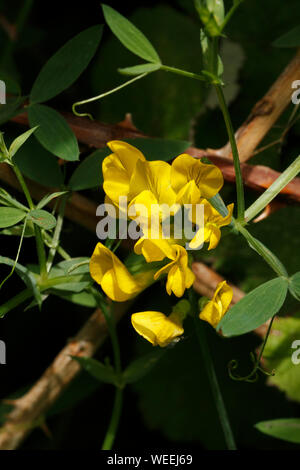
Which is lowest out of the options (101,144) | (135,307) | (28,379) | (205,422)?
(205,422)

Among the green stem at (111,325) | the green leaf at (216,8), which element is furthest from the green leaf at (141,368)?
the green leaf at (216,8)

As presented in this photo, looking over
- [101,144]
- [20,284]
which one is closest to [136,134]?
[101,144]

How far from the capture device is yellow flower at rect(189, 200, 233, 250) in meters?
0.79

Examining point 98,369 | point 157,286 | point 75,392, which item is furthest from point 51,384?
point 157,286

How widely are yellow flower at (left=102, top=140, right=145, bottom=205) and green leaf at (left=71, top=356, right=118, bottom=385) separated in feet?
1.21

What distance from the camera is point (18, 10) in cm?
162

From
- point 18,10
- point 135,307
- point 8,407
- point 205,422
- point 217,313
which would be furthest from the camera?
point 18,10

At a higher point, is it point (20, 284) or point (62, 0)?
point (62, 0)

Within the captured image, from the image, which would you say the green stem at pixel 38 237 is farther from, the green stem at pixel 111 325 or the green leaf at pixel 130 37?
the green leaf at pixel 130 37

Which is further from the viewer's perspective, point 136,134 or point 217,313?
point 136,134

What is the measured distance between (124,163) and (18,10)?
0.99m

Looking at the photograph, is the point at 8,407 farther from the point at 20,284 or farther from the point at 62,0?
the point at 62,0

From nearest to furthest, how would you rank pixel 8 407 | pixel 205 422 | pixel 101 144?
pixel 101 144 < pixel 8 407 < pixel 205 422

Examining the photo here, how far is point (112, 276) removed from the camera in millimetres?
851
